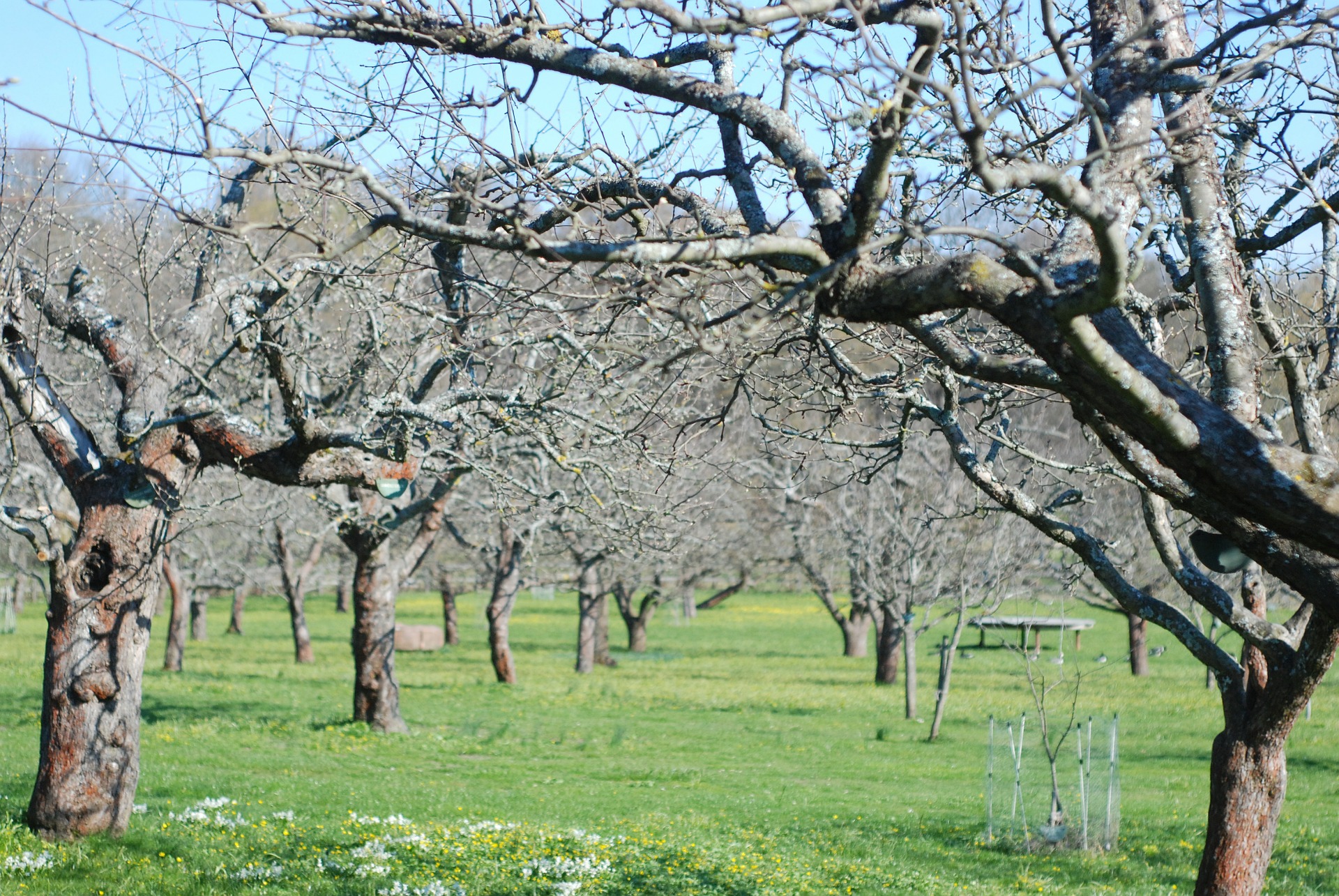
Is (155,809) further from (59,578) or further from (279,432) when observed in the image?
(279,432)

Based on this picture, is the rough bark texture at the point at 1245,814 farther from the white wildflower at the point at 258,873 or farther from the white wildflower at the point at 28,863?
the white wildflower at the point at 28,863

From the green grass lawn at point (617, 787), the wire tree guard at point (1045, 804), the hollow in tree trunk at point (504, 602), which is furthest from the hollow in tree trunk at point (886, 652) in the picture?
the wire tree guard at point (1045, 804)

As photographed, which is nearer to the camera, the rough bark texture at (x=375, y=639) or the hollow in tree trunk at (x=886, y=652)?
the rough bark texture at (x=375, y=639)

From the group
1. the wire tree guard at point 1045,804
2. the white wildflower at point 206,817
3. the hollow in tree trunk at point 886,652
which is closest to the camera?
the white wildflower at point 206,817

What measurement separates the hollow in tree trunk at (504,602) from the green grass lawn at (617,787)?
900 mm

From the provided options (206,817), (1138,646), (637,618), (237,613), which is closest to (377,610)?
(206,817)

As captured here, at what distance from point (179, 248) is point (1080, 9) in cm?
670

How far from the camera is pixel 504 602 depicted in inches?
974

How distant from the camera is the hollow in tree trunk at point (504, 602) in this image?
24.6m

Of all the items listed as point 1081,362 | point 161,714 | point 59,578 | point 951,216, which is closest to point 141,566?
point 59,578

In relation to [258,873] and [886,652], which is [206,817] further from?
[886,652]

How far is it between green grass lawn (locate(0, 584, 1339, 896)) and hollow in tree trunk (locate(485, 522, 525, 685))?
2.95 ft

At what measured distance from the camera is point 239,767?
44.3ft

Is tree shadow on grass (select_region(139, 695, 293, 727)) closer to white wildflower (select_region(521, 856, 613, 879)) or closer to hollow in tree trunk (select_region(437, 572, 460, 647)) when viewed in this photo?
white wildflower (select_region(521, 856, 613, 879))
